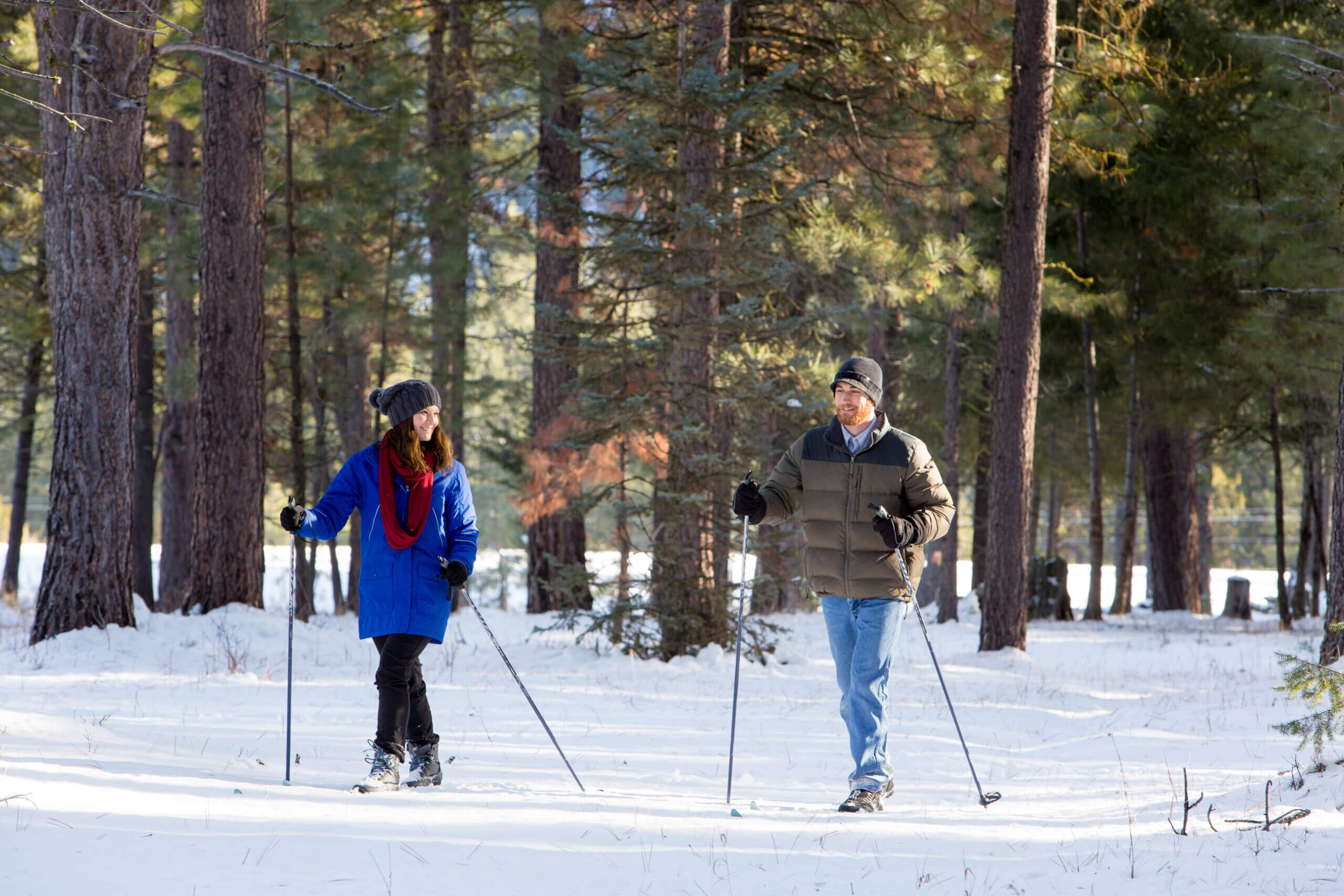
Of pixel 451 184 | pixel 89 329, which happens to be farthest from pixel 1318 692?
pixel 451 184

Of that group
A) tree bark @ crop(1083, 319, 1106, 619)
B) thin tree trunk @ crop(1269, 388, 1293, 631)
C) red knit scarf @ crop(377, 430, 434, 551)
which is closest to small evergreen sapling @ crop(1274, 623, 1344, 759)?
red knit scarf @ crop(377, 430, 434, 551)

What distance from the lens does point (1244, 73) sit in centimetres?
1642

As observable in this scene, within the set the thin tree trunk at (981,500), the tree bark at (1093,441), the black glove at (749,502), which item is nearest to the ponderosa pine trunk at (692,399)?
the black glove at (749,502)

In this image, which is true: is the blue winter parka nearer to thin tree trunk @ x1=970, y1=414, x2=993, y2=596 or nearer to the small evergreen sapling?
the small evergreen sapling

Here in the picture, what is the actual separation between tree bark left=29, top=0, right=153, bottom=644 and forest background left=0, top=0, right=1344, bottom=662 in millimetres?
32

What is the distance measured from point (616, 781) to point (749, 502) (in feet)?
5.85

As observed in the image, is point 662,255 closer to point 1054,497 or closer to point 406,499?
point 406,499

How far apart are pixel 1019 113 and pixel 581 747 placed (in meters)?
8.56

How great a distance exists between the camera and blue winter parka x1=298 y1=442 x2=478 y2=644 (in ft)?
17.0

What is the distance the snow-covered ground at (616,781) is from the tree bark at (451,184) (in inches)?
337

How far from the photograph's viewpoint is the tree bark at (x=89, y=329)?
962 cm

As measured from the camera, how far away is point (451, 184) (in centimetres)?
1806

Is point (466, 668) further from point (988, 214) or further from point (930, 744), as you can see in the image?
point (988, 214)

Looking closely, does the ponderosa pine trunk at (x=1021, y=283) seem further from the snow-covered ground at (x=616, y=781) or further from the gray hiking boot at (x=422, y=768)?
the gray hiking boot at (x=422, y=768)
